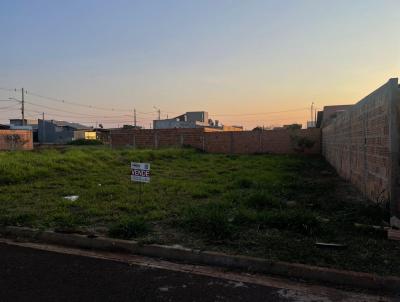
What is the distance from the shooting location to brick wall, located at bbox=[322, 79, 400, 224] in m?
6.70

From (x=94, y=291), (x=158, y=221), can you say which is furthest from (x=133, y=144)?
(x=94, y=291)

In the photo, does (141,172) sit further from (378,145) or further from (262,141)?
(262,141)

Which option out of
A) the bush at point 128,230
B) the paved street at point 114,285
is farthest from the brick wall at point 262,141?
the paved street at point 114,285

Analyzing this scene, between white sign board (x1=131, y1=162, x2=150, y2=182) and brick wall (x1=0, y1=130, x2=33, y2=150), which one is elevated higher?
brick wall (x1=0, y1=130, x2=33, y2=150)

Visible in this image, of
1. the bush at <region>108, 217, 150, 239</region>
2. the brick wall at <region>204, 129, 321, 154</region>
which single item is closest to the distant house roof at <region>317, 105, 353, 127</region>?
the brick wall at <region>204, 129, 321, 154</region>

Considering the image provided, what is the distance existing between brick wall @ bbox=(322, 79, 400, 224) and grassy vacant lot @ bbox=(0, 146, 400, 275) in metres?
0.47

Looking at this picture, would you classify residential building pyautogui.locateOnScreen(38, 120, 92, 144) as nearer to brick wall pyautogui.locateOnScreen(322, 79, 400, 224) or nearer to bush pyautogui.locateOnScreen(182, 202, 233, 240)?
brick wall pyautogui.locateOnScreen(322, 79, 400, 224)

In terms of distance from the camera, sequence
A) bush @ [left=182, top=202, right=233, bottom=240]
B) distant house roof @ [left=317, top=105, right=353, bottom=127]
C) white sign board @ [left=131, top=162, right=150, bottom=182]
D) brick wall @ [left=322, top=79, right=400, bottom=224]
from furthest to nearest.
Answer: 1. distant house roof @ [left=317, top=105, right=353, bottom=127]
2. white sign board @ [left=131, top=162, right=150, bottom=182]
3. brick wall @ [left=322, top=79, right=400, bottom=224]
4. bush @ [left=182, top=202, right=233, bottom=240]

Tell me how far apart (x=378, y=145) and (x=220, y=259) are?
4.32 metres

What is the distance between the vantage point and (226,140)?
119 feet

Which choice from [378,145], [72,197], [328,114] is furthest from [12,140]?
[378,145]

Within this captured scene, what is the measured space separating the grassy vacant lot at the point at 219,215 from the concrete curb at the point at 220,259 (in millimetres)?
201

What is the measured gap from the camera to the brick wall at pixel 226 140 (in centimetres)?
3384

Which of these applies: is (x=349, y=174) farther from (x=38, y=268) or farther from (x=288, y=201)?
(x=38, y=268)
